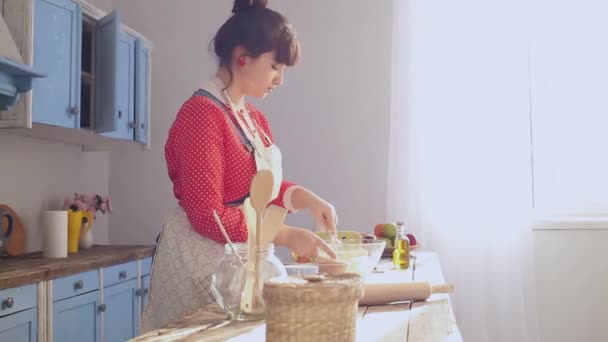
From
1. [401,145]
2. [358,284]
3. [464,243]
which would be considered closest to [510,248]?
[464,243]

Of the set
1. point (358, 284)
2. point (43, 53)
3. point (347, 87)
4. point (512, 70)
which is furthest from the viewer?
point (347, 87)

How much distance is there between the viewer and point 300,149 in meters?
3.62

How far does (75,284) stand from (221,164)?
59.3 inches

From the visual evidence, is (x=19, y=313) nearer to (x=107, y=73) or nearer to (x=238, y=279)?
(x=107, y=73)

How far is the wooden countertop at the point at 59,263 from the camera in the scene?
2308 mm

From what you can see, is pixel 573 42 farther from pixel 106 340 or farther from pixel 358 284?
pixel 358 284

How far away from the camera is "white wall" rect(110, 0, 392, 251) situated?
3572 mm

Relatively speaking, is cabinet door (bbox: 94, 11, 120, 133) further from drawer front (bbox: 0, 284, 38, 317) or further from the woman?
the woman

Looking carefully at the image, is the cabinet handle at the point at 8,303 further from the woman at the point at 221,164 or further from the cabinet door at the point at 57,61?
the woman at the point at 221,164

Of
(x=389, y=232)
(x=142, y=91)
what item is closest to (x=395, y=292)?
(x=389, y=232)

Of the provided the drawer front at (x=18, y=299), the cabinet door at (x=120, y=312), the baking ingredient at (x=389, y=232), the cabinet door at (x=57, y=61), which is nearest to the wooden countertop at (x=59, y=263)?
the drawer front at (x=18, y=299)

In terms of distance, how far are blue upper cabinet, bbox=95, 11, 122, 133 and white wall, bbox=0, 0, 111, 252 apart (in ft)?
1.07

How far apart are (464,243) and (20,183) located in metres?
2.07

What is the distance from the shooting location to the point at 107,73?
316 centimetres
